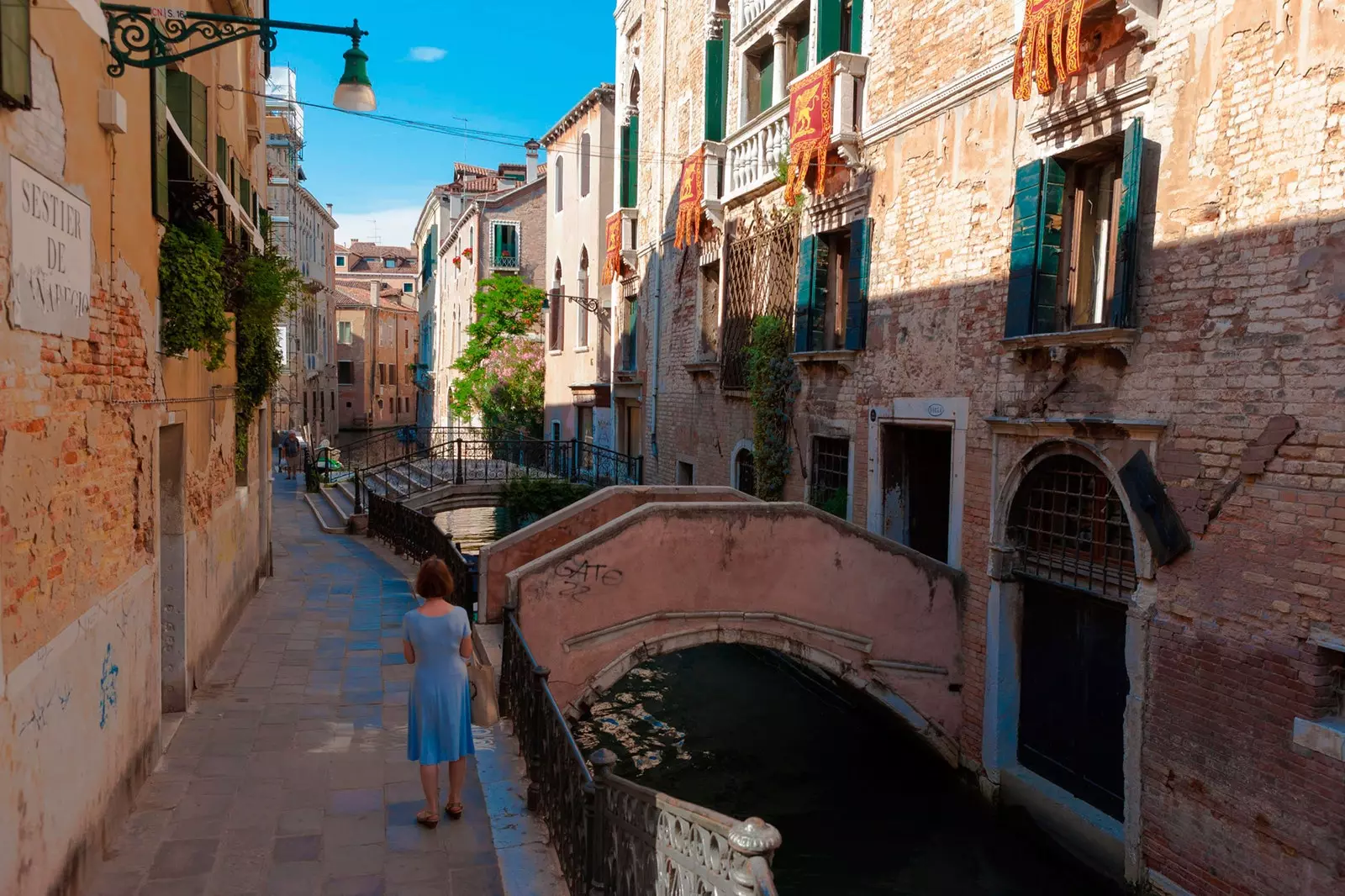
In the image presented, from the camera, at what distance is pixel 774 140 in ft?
42.2

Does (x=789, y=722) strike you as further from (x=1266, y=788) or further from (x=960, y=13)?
(x=960, y=13)

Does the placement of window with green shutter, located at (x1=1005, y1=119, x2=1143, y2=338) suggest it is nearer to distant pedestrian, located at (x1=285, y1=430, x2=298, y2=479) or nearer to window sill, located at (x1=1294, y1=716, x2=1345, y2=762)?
window sill, located at (x1=1294, y1=716, x2=1345, y2=762)

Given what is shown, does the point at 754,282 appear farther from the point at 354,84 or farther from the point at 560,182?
the point at 560,182

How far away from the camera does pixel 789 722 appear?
12.0 metres

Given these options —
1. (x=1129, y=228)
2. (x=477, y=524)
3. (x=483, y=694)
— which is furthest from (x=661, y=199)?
(x=483, y=694)

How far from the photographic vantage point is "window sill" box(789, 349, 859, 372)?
11.1 meters

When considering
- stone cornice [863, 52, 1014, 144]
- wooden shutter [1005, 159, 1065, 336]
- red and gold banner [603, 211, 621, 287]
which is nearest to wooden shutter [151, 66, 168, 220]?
wooden shutter [1005, 159, 1065, 336]

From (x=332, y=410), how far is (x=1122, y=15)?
46.0 metres

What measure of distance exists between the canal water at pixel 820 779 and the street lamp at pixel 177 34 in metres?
7.55

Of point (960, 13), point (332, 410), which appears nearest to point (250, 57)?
point (960, 13)

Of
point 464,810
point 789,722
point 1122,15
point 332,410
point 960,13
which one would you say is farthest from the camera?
point 332,410

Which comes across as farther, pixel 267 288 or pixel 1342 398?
pixel 267 288

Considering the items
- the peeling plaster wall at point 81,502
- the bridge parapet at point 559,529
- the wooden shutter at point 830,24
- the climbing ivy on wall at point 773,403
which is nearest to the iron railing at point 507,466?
the climbing ivy on wall at point 773,403

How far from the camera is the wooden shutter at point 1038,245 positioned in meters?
8.14
